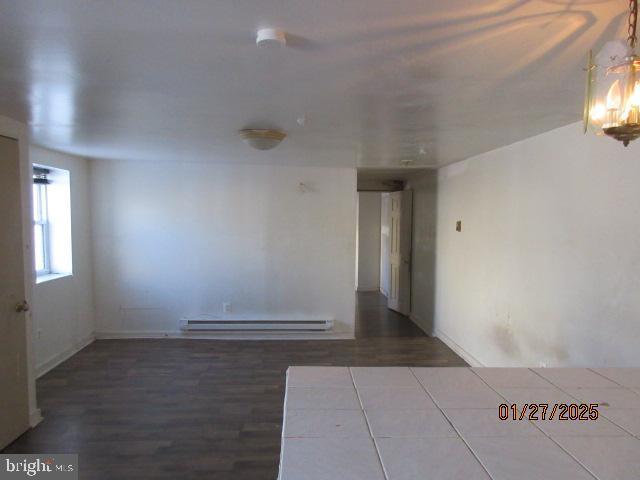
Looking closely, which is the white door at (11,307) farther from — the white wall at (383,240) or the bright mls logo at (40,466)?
the white wall at (383,240)

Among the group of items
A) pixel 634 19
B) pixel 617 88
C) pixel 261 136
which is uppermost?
pixel 261 136

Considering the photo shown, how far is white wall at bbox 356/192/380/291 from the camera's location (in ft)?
29.0

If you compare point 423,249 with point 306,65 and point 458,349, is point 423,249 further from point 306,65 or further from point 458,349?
point 306,65

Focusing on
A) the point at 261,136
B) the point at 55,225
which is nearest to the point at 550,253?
the point at 261,136

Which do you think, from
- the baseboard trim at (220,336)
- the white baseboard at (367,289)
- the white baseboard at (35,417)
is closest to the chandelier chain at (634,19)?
the white baseboard at (35,417)

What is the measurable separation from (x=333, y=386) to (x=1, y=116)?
2778mm

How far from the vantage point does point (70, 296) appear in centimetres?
443

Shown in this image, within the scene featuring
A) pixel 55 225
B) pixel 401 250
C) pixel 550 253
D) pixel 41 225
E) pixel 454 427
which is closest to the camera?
pixel 454 427

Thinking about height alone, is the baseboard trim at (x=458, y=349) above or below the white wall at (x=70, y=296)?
below

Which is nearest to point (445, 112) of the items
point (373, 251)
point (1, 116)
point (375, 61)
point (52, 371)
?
point (375, 61)

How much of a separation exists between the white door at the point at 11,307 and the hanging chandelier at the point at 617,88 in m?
3.21

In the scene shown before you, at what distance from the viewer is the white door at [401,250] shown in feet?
21.1

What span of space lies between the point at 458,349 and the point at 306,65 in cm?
389

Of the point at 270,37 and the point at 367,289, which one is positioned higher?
the point at 270,37
